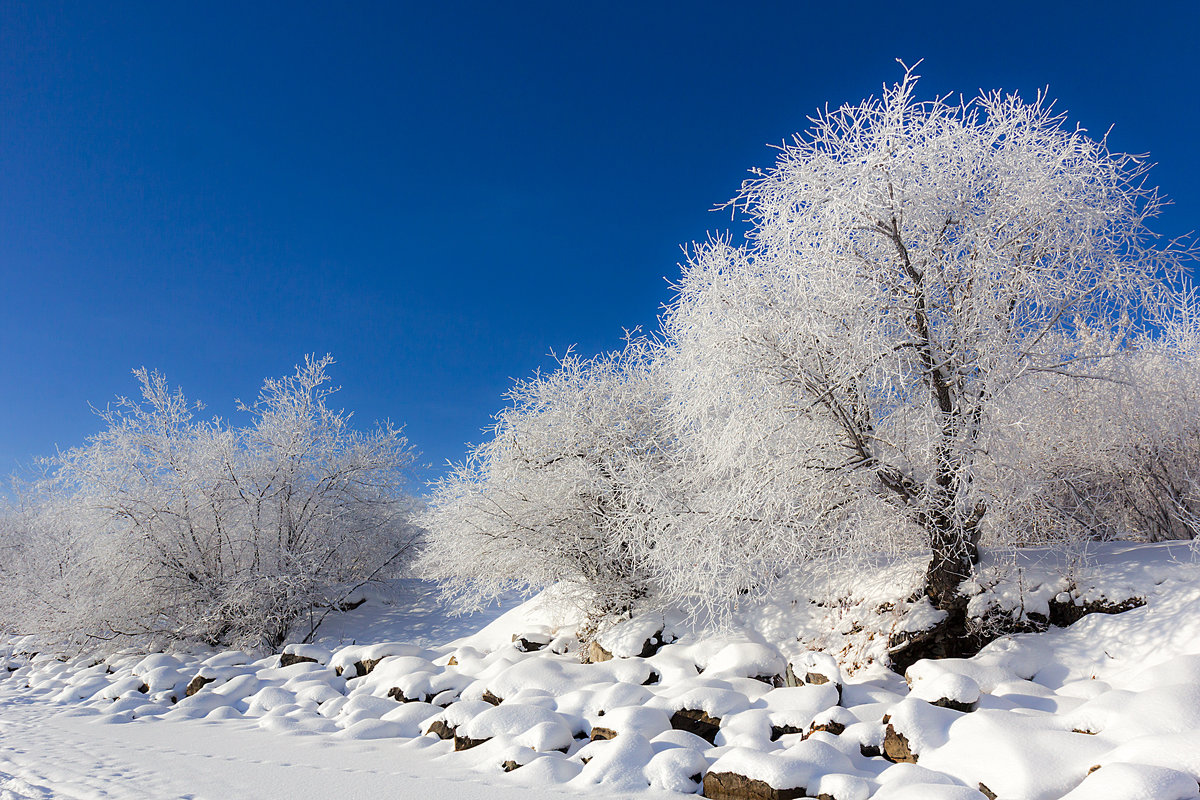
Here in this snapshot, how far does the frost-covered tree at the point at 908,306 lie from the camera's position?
7480 millimetres

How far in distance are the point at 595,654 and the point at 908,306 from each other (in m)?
7.21

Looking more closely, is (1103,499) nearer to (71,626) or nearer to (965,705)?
(965,705)

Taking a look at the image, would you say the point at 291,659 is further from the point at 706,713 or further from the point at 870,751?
the point at 870,751

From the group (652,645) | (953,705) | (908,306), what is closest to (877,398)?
(908,306)

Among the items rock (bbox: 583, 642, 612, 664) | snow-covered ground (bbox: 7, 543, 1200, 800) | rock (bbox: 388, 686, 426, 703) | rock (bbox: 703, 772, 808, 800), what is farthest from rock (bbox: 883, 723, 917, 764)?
rock (bbox: 388, 686, 426, 703)

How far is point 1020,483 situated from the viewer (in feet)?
25.6

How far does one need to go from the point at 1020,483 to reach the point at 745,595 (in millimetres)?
4572

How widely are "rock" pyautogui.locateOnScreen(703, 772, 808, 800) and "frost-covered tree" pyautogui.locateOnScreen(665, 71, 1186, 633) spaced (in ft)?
10.8

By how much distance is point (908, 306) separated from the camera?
7832mm

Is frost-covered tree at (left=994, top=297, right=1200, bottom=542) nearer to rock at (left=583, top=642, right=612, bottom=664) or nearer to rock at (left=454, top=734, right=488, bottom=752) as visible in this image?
rock at (left=583, top=642, right=612, bottom=664)

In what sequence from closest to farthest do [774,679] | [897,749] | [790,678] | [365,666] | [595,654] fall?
[897,749] → [790,678] → [774,679] → [595,654] → [365,666]

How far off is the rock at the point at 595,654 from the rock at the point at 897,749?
5.24 metres

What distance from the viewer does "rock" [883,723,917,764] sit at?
574 cm

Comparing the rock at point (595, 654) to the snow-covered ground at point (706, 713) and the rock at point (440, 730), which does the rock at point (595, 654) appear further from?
the rock at point (440, 730)
